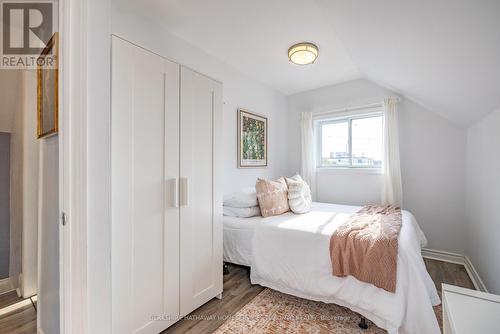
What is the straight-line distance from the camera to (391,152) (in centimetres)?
324

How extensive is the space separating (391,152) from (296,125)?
162cm

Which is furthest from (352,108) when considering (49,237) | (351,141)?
(49,237)

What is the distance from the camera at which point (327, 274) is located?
189 centimetres

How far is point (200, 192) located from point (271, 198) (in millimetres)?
1018

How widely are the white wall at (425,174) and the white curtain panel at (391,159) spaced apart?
0.17 metres

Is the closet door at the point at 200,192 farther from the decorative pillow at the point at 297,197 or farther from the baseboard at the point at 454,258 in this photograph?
the baseboard at the point at 454,258

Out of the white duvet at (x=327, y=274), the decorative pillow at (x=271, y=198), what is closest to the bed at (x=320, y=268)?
the white duvet at (x=327, y=274)

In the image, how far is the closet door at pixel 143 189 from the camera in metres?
1.42

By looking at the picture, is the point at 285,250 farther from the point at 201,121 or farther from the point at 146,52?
the point at 146,52

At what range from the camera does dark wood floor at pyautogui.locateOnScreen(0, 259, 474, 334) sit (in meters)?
1.74

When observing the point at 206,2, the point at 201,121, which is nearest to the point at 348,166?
the point at 201,121

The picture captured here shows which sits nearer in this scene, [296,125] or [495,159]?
[495,159]

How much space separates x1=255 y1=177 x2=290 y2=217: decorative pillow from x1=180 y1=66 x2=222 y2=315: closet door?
2.23 ft

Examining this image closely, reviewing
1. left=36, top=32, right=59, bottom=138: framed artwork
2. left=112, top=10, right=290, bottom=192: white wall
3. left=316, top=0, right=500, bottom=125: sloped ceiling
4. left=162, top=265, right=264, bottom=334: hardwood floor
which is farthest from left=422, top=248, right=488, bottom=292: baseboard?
left=36, top=32, right=59, bottom=138: framed artwork
